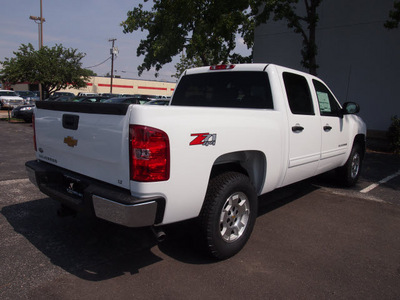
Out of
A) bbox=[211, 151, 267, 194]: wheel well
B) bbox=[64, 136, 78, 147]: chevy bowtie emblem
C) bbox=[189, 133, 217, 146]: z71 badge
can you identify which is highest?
bbox=[189, 133, 217, 146]: z71 badge

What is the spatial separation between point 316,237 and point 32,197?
416 cm

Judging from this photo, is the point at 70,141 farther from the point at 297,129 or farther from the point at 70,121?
the point at 297,129

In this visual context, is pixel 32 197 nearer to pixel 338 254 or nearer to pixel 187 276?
pixel 187 276

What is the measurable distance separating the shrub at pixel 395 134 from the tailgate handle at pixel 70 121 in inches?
423

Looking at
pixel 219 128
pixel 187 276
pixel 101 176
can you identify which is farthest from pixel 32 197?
pixel 219 128

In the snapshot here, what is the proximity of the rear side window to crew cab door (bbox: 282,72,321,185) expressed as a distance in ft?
1.10

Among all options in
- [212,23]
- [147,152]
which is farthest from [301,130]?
[212,23]

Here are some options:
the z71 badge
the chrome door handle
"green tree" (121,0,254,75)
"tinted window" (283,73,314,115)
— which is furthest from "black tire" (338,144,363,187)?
"green tree" (121,0,254,75)

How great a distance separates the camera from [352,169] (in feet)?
19.4

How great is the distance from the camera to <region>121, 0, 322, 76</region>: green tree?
1136 cm

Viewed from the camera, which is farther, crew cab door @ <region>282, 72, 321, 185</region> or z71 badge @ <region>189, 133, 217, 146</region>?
crew cab door @ <region>282, 72, 321, 185</region>

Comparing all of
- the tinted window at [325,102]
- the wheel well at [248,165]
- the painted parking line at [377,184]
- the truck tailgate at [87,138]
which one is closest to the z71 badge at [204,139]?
the wheel well at [248,165]

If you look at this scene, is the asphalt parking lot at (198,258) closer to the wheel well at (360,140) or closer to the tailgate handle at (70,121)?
the tailgate handle at (70,121)

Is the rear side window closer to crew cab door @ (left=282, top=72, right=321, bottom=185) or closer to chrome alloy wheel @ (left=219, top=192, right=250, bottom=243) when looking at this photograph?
crew cab door @ (left=282, top=72, right=321, bottom=185)
